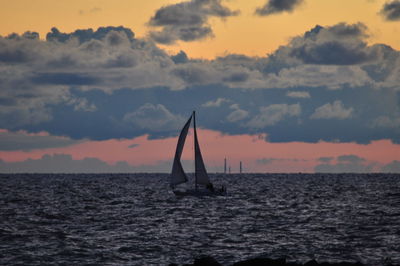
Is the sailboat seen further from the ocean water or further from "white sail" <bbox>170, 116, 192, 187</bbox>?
the ocean water

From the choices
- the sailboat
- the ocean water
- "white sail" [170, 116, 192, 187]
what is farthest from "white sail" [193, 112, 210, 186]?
the ocean water

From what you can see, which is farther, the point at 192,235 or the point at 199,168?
the point at 199,168

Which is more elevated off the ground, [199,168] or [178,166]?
[178,166]

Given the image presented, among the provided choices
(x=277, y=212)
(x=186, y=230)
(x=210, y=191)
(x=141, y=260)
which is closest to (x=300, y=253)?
(x=141, y=260)

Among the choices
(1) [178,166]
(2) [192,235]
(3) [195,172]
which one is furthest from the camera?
(3) [195,172]

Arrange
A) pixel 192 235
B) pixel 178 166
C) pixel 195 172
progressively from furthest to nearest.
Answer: pixel 195 172
pixel 178 166
pixel 192 235

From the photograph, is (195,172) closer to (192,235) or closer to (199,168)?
(199,168)

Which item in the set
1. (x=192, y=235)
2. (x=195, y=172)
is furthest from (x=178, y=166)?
(x=192, y=235)

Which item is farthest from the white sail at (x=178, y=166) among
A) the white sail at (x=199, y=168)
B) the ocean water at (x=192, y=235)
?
the ocean water at (x=192, y=235)

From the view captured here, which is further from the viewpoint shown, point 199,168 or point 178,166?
point 199,168

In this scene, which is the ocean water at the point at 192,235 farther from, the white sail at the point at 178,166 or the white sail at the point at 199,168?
the white sail at the point at 199,168

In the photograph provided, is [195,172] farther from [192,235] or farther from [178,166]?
[192,235]

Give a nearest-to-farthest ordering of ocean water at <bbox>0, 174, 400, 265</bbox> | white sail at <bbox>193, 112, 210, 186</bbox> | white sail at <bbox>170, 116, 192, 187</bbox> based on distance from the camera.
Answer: ocean water at <bbox>0, 174, 400, 265</bbox> → white sail at <bbox>170, 116, 192, 187</bbox> → white sail at <bbox>193, 112, 210, 186</bbox>

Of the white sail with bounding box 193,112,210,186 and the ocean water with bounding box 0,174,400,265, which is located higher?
the white sail with bounding box 193,112,210,186
